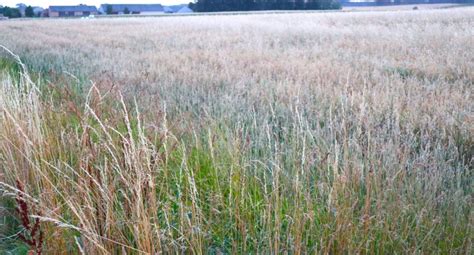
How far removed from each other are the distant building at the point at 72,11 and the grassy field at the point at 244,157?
8827 centimetres

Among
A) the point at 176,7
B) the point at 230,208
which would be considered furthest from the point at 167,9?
the point at 230,208

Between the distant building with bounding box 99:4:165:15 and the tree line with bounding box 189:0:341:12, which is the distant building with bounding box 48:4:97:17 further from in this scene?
the tree line with bounding box 189:0:341:12

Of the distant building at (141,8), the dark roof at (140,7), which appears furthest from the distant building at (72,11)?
the dark roof at (140,7)

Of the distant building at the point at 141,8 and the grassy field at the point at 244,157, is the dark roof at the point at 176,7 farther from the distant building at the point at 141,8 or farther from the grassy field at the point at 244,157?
the grassy field at the point at 244,157

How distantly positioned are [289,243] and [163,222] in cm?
85

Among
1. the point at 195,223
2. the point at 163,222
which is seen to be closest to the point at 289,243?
the point at 195,223

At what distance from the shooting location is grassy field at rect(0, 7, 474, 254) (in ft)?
7.62

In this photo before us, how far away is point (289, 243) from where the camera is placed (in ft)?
7.72

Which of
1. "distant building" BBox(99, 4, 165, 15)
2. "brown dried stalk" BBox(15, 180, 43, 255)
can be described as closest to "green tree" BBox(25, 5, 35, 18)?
"distant building" BBox(99, 4, 165, 15)

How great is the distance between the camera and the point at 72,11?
93375 millimetres

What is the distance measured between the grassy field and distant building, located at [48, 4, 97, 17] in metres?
88.3

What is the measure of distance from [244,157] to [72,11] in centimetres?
10073

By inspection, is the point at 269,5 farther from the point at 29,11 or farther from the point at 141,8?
the point at 141,8

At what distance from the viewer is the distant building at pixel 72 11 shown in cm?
8919
